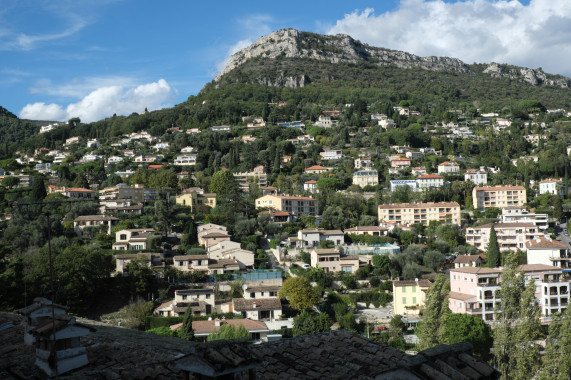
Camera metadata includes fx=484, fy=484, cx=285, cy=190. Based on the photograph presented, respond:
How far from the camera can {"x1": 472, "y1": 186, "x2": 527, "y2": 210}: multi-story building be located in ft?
193

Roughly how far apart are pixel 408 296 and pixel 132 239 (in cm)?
2266

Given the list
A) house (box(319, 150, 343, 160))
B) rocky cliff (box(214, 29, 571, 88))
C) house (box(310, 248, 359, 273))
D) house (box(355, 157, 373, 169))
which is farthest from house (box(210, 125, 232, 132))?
rocky cliff (box(214, 29, 571, 88))

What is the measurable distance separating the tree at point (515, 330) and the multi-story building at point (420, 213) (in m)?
31.6

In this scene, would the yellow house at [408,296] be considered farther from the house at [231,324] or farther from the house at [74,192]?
the house at [74,192]

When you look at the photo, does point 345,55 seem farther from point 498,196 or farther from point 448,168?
point 498,196

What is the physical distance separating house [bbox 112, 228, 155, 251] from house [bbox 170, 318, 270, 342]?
42.1 ft

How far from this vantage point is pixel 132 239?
133 ft

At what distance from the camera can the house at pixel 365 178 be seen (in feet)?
215

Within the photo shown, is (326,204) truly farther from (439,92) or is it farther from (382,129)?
(439,92)

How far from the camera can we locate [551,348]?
20.4 metres

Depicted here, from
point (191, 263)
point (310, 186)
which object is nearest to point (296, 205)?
point (310, 186)

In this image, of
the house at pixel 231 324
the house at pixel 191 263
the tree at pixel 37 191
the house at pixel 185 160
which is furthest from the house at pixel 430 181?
the tree at pixel 37 191

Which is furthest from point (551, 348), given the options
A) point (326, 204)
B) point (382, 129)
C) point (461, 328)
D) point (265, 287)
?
point (382, 129)

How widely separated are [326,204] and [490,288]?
25.5 metres
